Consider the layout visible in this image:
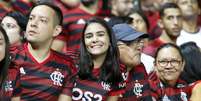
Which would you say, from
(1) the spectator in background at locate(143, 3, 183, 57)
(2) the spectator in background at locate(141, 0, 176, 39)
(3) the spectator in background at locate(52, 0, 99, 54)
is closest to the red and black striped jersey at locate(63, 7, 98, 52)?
(3) the spectator in background at locate(52, 0, 99, 54)

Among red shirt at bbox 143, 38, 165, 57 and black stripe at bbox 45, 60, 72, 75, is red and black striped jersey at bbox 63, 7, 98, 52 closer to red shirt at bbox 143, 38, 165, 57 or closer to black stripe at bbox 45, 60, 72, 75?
red shirt at bbox 143, 38, 165, 57

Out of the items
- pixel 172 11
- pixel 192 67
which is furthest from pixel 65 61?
pixel 172 11

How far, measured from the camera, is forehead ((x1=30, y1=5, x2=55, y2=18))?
5.21 m

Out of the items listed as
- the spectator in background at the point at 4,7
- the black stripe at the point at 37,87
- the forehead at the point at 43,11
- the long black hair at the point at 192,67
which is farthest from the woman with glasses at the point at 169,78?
the spectator in background at the point at 4,7

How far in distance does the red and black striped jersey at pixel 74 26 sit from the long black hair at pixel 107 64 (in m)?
1.61

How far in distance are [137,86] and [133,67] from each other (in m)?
0.17

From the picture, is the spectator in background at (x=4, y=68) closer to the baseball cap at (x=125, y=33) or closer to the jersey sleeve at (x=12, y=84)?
the jersey sleeve at (x=12, y=84)

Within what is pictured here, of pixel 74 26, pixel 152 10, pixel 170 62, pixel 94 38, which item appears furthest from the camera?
pixel 152 10

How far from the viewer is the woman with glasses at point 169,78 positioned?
224 inches

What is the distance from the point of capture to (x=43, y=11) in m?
5.23

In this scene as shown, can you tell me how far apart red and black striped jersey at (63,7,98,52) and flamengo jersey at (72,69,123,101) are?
1.72 m

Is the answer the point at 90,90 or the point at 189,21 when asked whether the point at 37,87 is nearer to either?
the point at 90,90

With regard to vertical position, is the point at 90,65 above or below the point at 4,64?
below

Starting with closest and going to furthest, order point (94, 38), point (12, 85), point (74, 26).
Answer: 1. point (12, 85)
2. point (94, 38)
3. point (74, 26)
